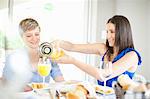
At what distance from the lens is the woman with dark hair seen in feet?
2.73

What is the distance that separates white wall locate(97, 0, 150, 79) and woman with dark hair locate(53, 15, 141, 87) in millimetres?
65

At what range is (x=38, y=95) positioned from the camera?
68cm

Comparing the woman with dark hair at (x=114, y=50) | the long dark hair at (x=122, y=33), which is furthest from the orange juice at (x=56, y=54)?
the long dark hair at (x=122, y=33)

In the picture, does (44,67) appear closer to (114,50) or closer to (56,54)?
(56,54)

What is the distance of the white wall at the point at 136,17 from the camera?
1011mm

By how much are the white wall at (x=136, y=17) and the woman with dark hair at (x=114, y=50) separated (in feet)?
0.21

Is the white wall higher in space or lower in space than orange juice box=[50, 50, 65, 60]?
higher

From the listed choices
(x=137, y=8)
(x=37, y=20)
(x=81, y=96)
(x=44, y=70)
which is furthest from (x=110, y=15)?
(x=81, y=96)

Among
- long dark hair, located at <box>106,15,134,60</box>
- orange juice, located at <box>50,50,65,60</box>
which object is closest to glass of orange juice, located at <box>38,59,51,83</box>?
orange juice, located at <box>50,50,65,60</box>

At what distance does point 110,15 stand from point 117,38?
135 millimetres

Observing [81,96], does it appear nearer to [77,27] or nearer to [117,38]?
[117,38]

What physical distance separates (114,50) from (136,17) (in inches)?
6.8

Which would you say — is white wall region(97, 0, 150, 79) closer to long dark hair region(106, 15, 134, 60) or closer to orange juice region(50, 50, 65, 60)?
long dark hair region(106, 15, 134, 60)

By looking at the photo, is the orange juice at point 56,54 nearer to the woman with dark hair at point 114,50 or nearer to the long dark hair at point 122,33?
the woman with dark hair at point 114,50
